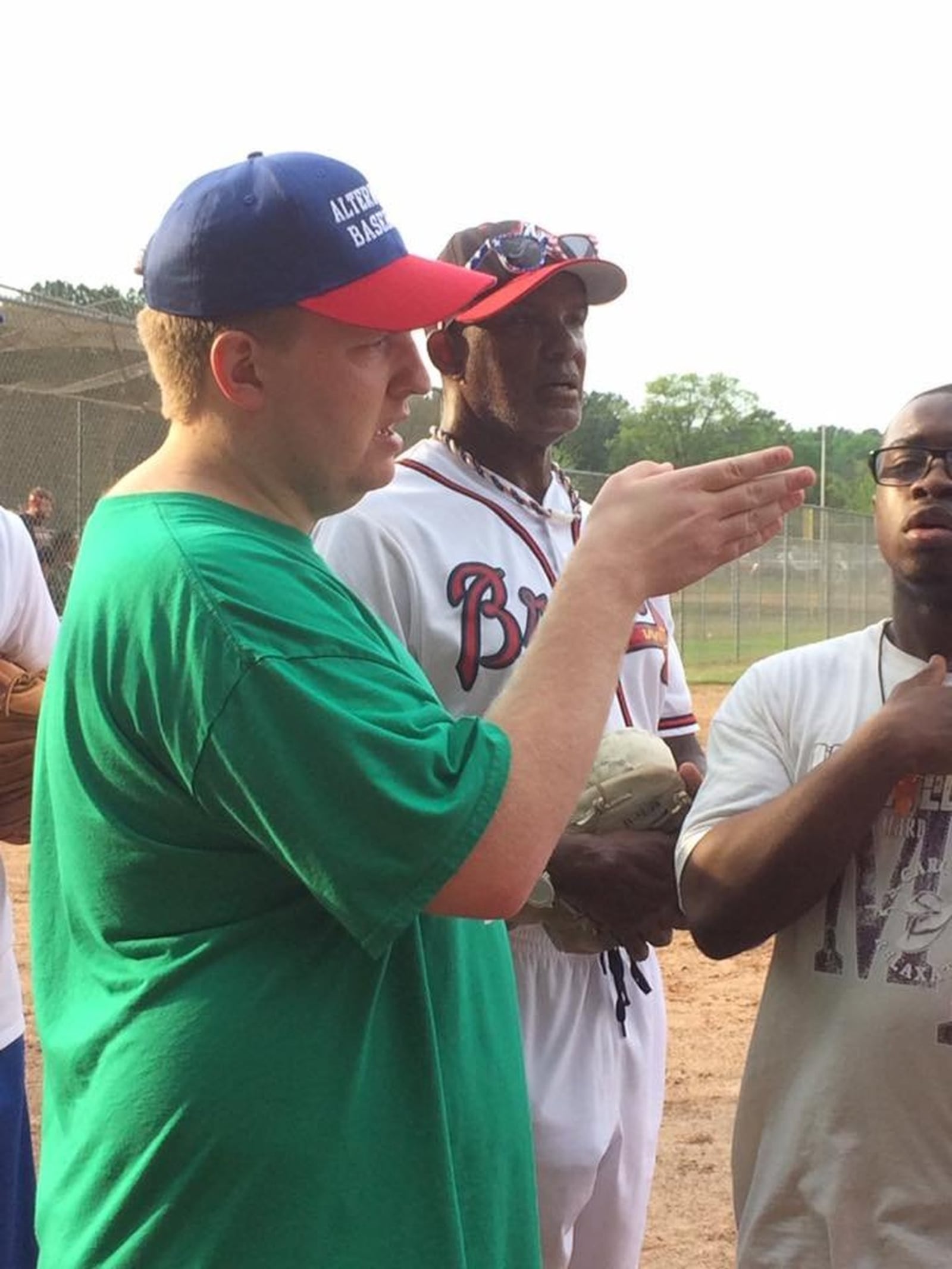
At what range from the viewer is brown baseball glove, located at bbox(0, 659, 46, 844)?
10.1ft

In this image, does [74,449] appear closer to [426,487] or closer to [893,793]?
[426,487]

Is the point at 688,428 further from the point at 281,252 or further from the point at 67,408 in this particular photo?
the point at 281,252

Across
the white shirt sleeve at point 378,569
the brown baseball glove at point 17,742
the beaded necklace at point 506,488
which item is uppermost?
the beaded necklace at point 506,488

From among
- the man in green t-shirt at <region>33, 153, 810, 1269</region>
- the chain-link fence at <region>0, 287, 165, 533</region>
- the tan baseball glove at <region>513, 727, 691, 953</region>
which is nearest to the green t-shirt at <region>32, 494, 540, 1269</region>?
the man in green t-shirt at <region>33, 153, 810, 1269</region>

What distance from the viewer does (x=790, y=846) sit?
8.34 feet

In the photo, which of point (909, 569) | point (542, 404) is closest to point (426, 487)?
point (542, 404)

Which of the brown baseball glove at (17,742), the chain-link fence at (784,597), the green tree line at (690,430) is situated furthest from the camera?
the green tree line at (690,430)

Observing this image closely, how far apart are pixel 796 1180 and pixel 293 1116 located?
1.21m

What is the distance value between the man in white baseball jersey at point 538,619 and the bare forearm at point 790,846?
0.82 ft

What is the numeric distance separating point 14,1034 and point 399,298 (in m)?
1.94

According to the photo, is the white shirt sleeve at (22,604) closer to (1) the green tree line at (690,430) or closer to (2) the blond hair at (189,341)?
(2) the blond hair at (189,341)

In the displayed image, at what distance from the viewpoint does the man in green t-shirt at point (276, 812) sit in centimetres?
166

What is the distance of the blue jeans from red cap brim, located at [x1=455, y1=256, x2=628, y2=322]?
6.03 ft

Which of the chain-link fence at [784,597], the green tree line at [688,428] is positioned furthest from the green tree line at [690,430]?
the chain-link fence at [784,597]
